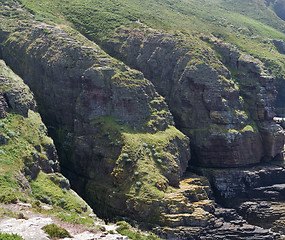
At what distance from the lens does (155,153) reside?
72.9 metres

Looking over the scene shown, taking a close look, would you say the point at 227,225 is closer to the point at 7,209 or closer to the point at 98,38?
the point at 7,209

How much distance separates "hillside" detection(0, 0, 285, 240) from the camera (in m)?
64.1

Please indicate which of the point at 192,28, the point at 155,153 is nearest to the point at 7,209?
the point at 155,153

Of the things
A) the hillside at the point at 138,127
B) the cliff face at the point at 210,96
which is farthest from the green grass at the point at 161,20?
the cliff face at the point at 210,96

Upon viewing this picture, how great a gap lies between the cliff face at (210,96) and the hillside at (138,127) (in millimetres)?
262

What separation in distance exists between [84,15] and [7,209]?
83.5m

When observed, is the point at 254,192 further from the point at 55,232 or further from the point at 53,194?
the point at 55,232

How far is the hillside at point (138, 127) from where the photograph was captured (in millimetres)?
64062

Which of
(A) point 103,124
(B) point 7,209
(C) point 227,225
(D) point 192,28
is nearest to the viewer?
(B) point 7,209

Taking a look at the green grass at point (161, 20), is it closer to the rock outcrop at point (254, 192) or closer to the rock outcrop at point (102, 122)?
the rock outcrop at point (102, 122)

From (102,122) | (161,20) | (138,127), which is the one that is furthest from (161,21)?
(102,122)

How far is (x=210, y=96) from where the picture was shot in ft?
292

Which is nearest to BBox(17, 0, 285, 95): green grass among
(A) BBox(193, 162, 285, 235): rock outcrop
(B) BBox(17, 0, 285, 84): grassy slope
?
(B) BBox(17, 0, 285, 84): grassy slope

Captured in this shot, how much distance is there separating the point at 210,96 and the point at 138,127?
20.7m
